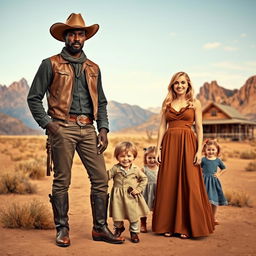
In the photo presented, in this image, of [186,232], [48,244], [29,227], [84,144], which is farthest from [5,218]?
[186,232]

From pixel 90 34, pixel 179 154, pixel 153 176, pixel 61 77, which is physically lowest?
pixel 153 176

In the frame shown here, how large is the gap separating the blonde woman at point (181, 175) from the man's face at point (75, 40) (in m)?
1.36

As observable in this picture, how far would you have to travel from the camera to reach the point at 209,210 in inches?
199

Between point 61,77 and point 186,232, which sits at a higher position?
point 61,77

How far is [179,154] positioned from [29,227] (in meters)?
2.32

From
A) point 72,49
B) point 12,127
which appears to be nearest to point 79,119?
point 72,49

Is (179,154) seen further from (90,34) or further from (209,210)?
(90,34)

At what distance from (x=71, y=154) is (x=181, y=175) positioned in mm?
1459

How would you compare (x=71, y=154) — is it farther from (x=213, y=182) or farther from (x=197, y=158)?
(x=213, y=182)

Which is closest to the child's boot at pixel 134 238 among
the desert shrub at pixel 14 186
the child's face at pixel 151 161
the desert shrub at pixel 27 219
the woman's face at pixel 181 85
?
the child's face at pixel 151 161

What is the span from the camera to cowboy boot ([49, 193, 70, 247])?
14.7 feet

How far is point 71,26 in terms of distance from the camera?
441 centimetres

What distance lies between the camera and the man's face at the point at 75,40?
448 centimetres

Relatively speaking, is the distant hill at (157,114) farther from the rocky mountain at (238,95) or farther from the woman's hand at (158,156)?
the woman's hand at (158,156)
